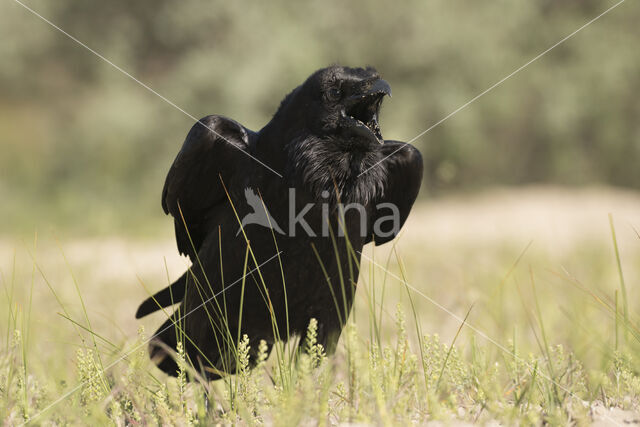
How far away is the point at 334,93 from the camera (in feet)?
8.60

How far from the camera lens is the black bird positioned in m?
2.59

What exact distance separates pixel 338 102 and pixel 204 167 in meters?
0.69

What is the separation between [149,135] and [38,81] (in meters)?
5.29

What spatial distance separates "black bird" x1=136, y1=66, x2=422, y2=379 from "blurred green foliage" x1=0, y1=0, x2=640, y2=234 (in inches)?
389

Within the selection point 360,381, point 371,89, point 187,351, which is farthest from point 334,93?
point 187,351

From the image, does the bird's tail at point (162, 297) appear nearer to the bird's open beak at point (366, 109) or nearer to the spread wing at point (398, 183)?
the spread wing at point (398, 183)

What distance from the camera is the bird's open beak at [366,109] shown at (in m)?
2.60

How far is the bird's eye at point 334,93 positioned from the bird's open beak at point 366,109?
45 mm

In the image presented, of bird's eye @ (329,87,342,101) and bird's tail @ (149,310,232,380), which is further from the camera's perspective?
bird's tail @ (149,310,232,380)

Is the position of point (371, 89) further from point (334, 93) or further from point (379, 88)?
point (334, 93)

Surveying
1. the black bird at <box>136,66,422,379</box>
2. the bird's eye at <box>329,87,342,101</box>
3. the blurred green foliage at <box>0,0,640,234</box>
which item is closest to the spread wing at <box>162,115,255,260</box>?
the black bird at <box>136,66,422,379</box>

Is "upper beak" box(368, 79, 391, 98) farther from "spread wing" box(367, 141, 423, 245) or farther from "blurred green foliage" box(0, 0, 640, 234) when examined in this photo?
"blurred green foliage" box(0, 0, 640, 234)

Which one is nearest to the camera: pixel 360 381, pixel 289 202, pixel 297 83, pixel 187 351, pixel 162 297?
pixel 360 381

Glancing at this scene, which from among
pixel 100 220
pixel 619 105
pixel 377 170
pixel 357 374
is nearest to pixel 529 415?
pixel 357 374
